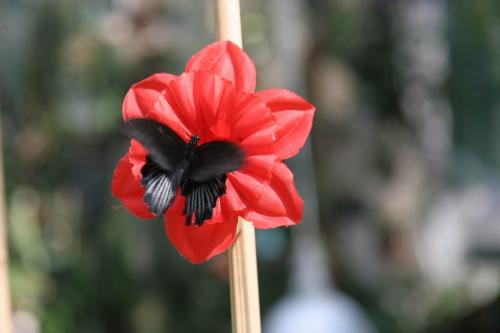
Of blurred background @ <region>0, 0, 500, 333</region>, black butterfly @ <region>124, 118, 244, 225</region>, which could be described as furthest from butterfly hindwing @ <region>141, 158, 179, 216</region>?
blurred background @ <region>0, 0, 500, 333</region>

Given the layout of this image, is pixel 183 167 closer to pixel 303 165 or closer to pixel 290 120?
pixel 290 120

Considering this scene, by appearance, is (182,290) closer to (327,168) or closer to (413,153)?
(327,168)

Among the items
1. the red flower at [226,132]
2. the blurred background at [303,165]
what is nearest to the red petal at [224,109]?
the red flower at [226,132]

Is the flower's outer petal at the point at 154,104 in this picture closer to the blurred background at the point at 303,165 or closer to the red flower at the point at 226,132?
the red flower at the point at 226,132

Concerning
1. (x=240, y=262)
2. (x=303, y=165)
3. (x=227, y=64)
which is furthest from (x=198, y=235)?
(x=303, y=165)

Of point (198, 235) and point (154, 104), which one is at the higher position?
point (154, 104)

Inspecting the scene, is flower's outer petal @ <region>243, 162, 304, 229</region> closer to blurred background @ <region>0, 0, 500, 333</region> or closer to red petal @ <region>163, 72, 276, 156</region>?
red petal @ <region>163, 72, 276, 156</region>
